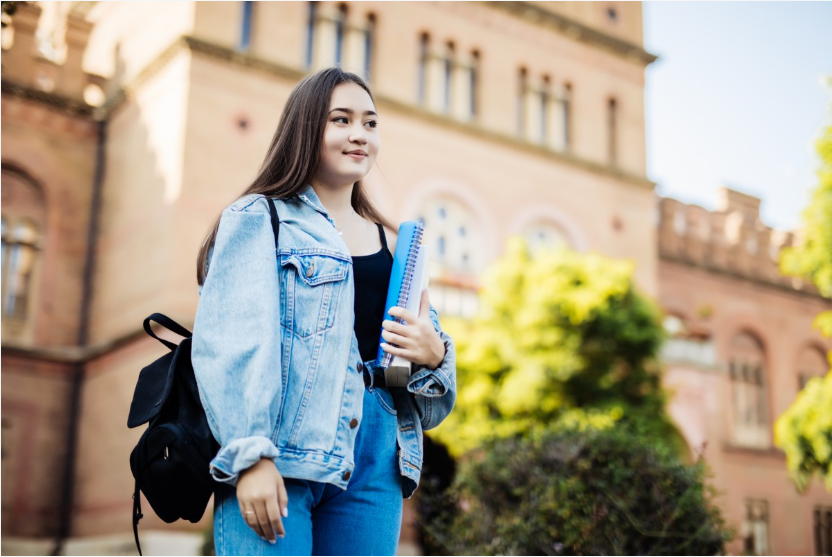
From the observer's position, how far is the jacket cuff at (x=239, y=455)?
6.29 feet

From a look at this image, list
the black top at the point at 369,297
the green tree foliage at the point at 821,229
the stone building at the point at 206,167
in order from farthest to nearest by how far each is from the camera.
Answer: the green tree foliage at the point at 821,229 < the stone building at the point at 206,167 < the black top at the point at 369,297

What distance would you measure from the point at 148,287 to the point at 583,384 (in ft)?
22.4

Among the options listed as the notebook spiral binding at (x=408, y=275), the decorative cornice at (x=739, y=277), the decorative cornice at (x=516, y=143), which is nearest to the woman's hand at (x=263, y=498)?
the notebook spiral binding at (x=408, y=275)

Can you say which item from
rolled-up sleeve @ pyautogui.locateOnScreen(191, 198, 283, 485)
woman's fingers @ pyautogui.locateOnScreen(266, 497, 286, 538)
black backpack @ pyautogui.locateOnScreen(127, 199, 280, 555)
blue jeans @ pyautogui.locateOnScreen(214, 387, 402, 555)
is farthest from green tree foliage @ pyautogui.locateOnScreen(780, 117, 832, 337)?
woman's fingers @ pyautogui.locateOnScreen(266, 497, 286, 538)

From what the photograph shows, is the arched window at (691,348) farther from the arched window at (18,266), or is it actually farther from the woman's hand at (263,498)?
the woman's hand at (263,498)

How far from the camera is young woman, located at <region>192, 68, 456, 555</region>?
78.8 inches

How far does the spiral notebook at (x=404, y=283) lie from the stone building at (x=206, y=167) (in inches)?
418

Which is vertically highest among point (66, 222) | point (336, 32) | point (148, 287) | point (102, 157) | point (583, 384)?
point (336, 32)

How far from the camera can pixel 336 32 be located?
16.3 meters

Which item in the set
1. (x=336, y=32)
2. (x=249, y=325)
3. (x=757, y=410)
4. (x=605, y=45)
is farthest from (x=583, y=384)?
(x=249, y=325)

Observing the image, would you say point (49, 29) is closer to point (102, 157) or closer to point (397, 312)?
point (102, 157)

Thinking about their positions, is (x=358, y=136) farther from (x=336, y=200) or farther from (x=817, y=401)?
(x=817, y=401)

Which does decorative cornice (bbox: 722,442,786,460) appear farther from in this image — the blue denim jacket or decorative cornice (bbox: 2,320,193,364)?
the blue denim jacket

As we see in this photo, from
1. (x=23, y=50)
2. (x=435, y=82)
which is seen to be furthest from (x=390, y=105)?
(x=23, y=50)
